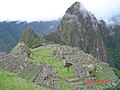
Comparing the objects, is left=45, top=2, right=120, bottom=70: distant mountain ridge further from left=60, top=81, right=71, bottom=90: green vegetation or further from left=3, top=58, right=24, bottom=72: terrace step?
left=60, top=81, right=71, bottom=90: green vegetation

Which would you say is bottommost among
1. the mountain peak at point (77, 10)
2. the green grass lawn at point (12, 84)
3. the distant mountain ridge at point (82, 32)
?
the distant mountain ridge at point (82, 32)

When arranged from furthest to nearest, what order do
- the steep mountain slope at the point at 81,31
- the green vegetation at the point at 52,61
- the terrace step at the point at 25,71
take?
the steep mountain slope at the point at 81,31 → the green vegetation at the point at 52,61 → the terrace step at the point at 25,71

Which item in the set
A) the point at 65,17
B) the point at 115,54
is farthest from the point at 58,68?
the point at 115,54

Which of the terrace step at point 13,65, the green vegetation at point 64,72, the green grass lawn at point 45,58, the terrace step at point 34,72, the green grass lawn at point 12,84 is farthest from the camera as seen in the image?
the green grass lawn at point 45,58

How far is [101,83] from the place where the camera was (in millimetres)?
56844

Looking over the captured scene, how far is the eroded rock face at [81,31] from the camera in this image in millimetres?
159875

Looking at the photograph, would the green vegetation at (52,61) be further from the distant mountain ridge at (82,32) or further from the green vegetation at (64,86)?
the distant mountain ridge at (82,32)

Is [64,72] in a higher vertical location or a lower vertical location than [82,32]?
higher

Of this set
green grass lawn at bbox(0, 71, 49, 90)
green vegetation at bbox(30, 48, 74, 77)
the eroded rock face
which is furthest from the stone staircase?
the eroded rock face

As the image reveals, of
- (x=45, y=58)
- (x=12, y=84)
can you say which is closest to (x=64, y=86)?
(x=45, y=58)

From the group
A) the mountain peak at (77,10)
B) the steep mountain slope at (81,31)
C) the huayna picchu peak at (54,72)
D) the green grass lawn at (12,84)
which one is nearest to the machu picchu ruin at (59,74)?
the huayna picchu peak at (54,72)

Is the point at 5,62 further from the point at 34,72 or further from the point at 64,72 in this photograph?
the point at 64,72

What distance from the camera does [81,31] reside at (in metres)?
166

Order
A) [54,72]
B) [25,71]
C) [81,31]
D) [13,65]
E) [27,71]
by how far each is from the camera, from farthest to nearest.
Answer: [81,31]
[54,72]
[13,65]
[27,71]
[25,71]
